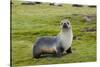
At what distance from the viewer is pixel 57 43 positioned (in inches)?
71.7

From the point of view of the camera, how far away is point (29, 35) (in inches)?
68.9

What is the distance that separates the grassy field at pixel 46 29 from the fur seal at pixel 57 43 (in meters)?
0.04

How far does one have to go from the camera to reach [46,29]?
1.80m

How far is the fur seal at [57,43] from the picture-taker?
1.77m

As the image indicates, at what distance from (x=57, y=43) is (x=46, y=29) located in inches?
7.0

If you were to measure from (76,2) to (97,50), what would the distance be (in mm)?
563

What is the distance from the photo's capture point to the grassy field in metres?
1.71

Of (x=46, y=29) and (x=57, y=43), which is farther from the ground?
(x=46, y=29)

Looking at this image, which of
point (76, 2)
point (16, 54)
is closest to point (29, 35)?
point (16, 54)

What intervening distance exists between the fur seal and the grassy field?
40 mm

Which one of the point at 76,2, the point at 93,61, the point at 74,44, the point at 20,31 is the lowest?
the point at 93,61

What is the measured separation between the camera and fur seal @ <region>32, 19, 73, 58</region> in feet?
5.82

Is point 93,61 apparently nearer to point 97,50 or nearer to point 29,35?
point 97,50
